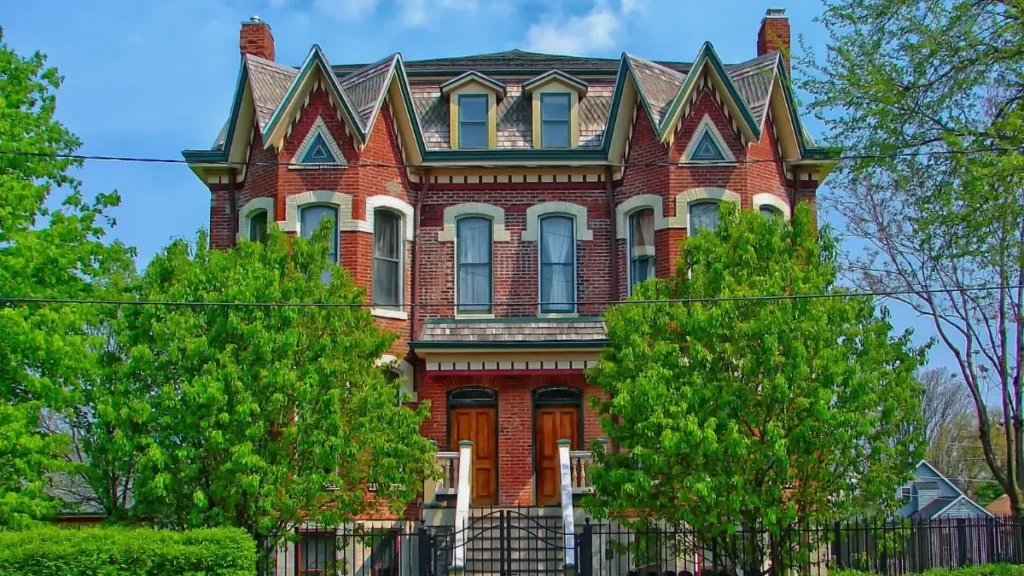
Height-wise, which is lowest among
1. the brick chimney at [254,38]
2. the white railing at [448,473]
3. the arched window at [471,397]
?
the white railing at [448,473]

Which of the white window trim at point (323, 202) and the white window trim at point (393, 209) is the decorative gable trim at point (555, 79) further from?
the white window trim at point (323, 202)

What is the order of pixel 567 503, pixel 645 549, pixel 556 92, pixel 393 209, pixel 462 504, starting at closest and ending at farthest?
pixel 645 549, pixel 567 503, pixel 462 504, pixel 393 209, pixel 556 92

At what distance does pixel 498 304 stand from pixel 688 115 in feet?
17.7

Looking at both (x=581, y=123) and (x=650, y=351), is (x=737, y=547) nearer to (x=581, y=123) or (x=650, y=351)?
(x=650, y=351)

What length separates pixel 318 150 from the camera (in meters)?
22.5

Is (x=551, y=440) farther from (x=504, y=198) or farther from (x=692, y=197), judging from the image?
(x=692, y=197)

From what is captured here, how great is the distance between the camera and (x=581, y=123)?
2445cm

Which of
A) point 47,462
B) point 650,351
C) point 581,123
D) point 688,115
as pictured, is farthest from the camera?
point 581,123

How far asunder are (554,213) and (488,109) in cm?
278

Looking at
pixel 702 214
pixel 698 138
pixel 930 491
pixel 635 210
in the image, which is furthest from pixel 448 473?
pixel 930 491

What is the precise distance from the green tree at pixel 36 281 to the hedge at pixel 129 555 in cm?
282

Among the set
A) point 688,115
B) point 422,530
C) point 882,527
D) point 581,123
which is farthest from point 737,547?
point 581,123

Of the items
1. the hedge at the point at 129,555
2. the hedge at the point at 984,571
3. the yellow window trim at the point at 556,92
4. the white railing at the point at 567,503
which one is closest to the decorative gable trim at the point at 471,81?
the yellow window trim at the point at 556,92

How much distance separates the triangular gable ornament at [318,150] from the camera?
73.4 feet
